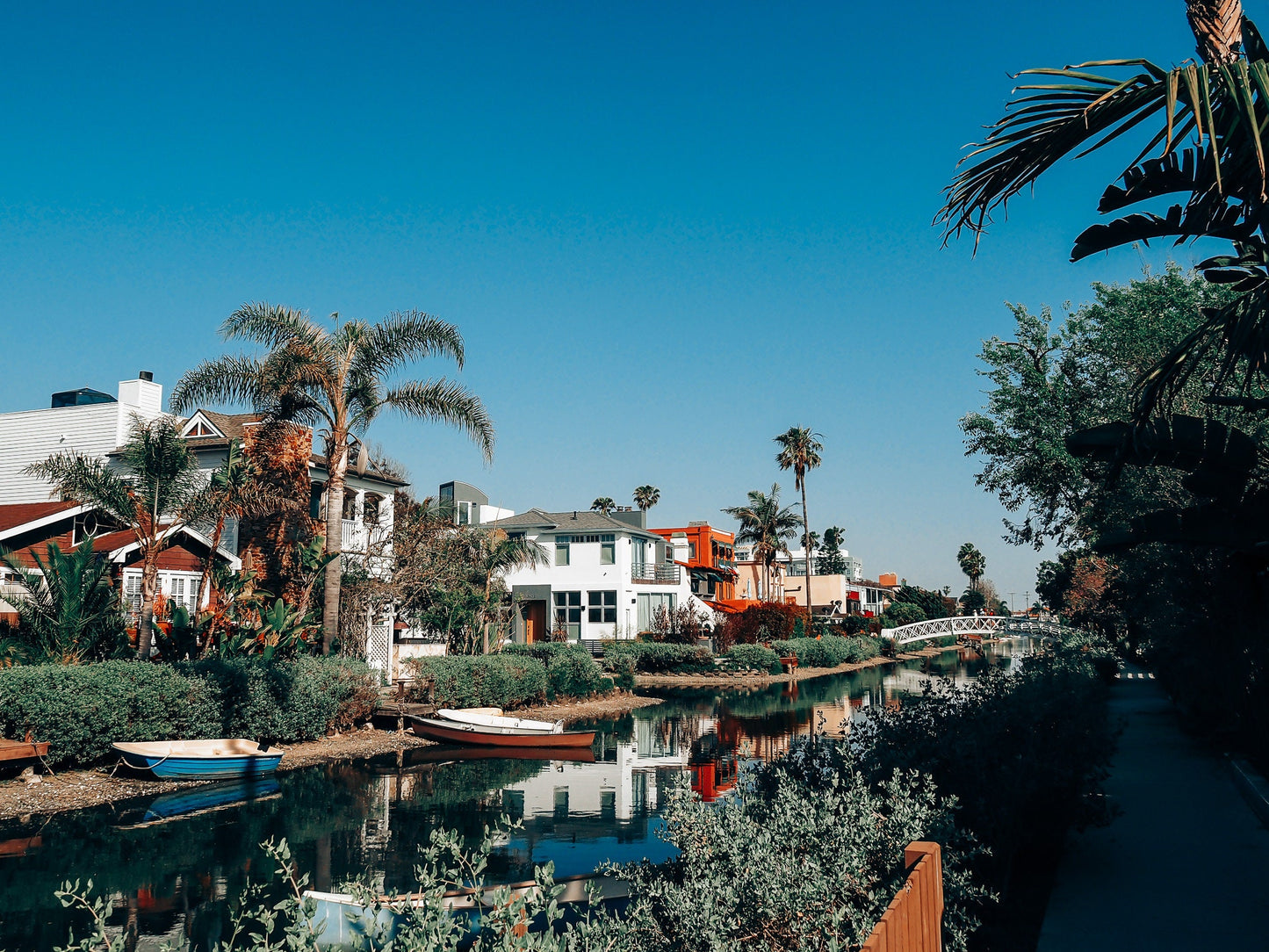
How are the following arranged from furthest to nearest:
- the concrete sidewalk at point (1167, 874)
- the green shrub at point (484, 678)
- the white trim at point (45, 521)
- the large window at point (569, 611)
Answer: the large window at point (569, 611)
the green shrub at point (484, 678)
the white trim at point (45, 521)
the concrete sidewalk at point (1167, 874)

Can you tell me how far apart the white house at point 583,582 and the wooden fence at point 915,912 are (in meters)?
45.6

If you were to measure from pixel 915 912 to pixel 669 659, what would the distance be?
40.7m

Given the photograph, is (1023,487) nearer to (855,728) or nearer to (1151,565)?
(1151,565)

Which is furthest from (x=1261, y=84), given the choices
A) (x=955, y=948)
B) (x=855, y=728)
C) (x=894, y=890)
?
(x=855, y=728)

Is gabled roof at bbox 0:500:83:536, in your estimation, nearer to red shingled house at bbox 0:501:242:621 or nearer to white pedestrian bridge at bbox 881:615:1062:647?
red shingled house at bbox 0:501:242:621

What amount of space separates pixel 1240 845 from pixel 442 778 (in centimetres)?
1455

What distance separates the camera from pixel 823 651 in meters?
54.4

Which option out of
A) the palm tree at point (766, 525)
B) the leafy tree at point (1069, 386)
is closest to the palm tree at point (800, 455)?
the palm tree at point (766, 525)

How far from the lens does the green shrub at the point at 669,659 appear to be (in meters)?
44.7

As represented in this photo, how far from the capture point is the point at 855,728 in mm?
9992

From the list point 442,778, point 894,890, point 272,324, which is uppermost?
point 272,324

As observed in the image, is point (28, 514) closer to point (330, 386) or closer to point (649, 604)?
point (330, 386)

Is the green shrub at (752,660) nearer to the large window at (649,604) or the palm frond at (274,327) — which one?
the large window at (649,604)

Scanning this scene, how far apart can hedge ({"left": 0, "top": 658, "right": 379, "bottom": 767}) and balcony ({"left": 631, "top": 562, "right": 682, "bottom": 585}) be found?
97.0ft
